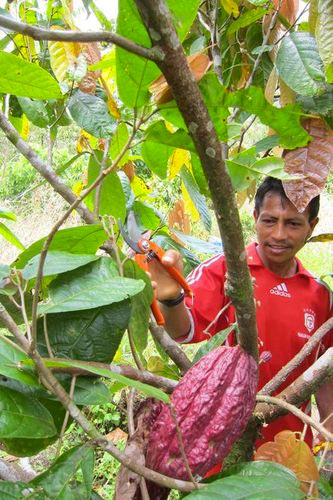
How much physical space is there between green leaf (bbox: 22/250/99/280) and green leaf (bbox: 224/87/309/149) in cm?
24

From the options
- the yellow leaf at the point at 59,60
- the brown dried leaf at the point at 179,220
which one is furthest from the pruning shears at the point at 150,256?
the brown dried leaf at the point at 179,220

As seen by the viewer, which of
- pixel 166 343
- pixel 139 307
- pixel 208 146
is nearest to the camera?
pixel 208 146

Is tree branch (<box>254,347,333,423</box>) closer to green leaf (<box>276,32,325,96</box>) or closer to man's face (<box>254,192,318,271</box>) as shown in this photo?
green leaf (<box>276,32,325,96</box>)

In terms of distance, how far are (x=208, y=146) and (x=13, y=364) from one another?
0.88ft

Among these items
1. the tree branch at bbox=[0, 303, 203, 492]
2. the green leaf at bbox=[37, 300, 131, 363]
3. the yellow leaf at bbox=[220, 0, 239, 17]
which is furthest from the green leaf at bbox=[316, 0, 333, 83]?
the tree branch at bbox=[0, 303, 203, 492]

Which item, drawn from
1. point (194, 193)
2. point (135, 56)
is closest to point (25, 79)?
point (135, 56)

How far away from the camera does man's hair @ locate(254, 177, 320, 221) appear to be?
1.16 meters

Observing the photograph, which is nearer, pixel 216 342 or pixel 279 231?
pixel 216 342

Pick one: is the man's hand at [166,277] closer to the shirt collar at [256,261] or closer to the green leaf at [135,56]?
the green leaf at [135,56]

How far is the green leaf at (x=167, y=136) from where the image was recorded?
0.56 m

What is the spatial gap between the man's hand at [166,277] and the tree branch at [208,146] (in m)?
0.23

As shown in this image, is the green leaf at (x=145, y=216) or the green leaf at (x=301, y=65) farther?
the green leaf at (x=145, y=216)

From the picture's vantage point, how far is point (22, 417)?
0.46 meters

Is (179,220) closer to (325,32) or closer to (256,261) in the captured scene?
(256,261)
